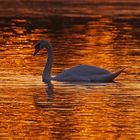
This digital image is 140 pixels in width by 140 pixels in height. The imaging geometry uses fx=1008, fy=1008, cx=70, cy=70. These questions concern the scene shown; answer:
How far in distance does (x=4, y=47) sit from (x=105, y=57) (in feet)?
12.1

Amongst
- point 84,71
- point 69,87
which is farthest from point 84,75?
point 69,87

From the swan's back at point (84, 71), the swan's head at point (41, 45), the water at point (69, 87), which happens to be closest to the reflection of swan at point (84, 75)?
the swan's back at point (84, 71)

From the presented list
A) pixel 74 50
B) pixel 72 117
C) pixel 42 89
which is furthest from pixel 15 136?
pixel 74 50

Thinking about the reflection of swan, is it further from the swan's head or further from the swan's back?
the swan's head

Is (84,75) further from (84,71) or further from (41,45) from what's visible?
(41,45)

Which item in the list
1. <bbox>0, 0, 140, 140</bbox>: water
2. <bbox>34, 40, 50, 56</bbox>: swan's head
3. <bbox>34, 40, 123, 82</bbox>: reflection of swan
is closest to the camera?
<bbox>0, 0, 140, 140</bbox>: water

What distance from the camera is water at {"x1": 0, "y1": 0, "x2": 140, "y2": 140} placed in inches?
528

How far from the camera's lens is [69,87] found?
18.2 m

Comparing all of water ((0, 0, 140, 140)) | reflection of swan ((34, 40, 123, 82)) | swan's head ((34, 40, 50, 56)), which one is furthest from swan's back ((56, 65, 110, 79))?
swan's head ((34, 40, 50, 56))

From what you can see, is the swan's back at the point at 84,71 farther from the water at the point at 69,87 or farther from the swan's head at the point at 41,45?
the swan's head at the point at 41,45

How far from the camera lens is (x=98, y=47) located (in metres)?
27.4

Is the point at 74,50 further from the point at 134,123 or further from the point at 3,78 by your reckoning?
the point at 134,123

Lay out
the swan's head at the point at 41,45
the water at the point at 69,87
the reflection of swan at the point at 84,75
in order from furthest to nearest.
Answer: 1. the swan's head at the point at 41,45
2. the reflection of swan at the point at 84,75
3. the water at the point at 69,87

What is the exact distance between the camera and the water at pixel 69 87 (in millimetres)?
13414
